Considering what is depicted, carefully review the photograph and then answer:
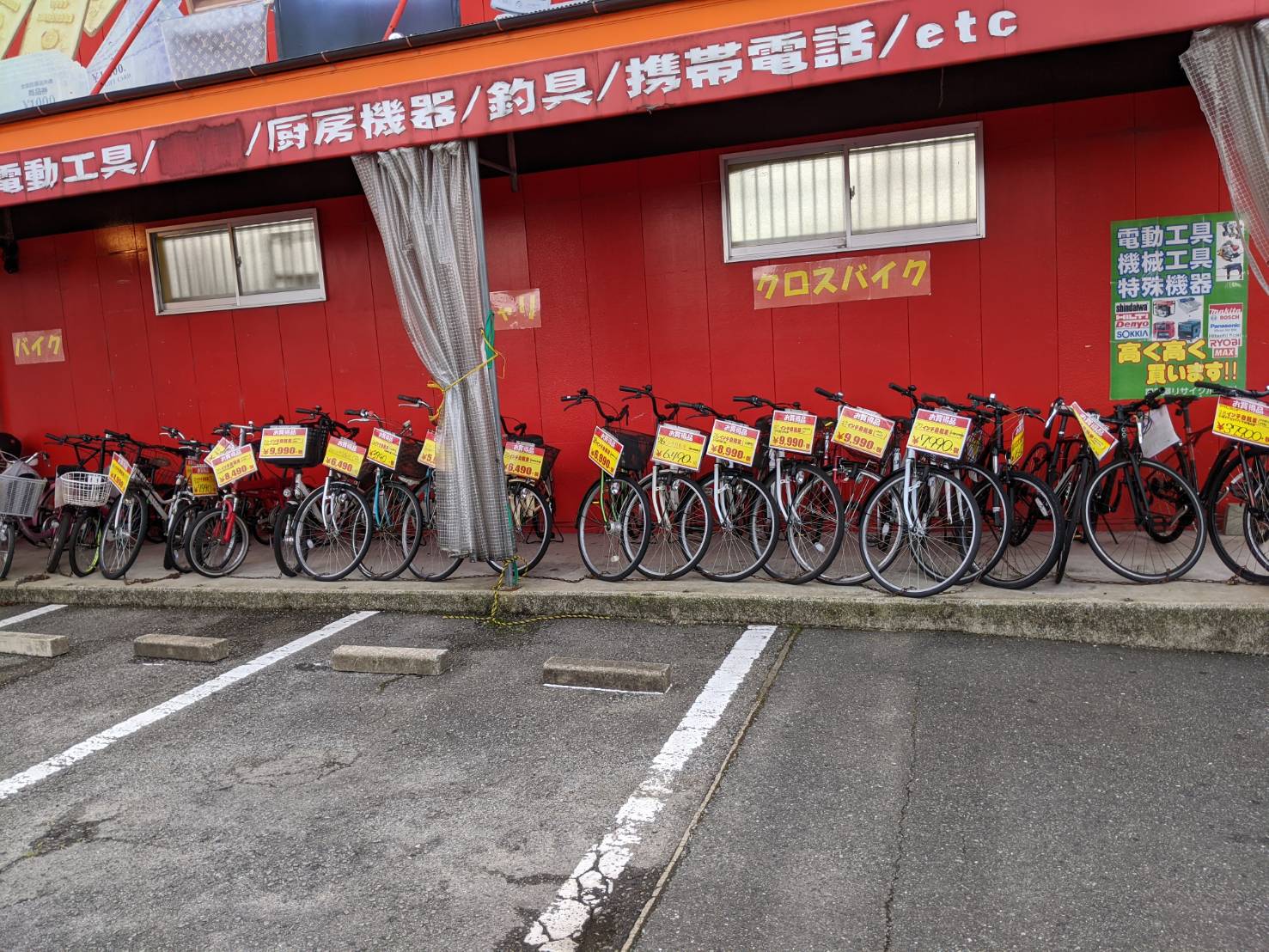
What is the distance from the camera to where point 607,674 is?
4.48 metres

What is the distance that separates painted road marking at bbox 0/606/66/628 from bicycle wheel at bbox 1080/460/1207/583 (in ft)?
24.3

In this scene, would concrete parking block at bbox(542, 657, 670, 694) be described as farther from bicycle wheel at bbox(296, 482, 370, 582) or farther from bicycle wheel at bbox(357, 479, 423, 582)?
bicycle wheel at bbox(296, 482, 370, 582)

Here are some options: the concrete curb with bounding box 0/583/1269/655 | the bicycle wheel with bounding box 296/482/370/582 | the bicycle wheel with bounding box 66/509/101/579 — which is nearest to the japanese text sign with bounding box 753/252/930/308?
the concrete curb with bounding box 0/583/1269/655

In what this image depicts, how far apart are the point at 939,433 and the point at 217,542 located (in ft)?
18.1

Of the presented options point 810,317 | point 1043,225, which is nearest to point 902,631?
point 810,317

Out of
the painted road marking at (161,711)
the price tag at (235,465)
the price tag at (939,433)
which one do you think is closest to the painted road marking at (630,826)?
the price tag at (939,433)

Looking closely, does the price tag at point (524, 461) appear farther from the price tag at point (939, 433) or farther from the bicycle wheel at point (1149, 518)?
the bicycle wheel at point (1149, 518)

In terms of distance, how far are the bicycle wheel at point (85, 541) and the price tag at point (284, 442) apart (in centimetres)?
190

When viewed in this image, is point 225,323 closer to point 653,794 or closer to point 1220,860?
point 653,794

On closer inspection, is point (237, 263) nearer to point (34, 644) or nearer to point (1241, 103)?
point (34, 644)

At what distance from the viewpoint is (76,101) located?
23.4ft

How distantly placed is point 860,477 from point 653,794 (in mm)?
3026

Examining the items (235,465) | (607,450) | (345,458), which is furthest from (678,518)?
(235,465)

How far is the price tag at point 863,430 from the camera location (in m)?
5.39
